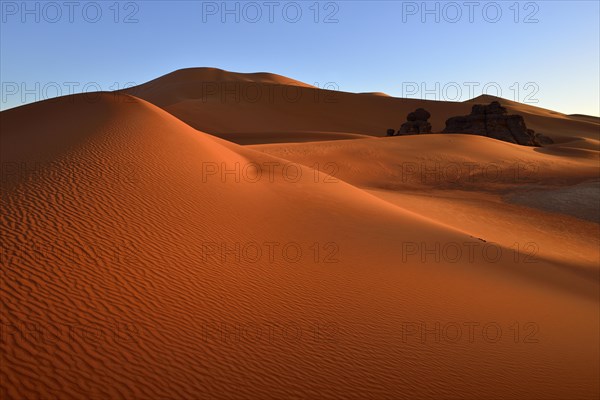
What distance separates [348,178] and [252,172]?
34.7 feet

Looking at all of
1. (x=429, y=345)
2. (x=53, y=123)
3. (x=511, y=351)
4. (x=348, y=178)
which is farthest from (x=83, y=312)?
(x=348, y=178)

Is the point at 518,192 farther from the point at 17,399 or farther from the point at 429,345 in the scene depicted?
the point at 17,399

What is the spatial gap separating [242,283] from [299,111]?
62476 mm

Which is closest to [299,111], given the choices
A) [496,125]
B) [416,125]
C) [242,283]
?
[416,125]

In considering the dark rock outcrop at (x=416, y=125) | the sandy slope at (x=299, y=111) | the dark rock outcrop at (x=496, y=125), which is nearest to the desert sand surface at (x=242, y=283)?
the dark rock outcrop at (x=496, y=125)

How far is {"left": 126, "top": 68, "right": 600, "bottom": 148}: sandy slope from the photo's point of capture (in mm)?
57125

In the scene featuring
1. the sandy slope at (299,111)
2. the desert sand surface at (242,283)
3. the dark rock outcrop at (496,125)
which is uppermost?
the sandy slope at (299,111)

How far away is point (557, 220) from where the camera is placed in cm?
1653

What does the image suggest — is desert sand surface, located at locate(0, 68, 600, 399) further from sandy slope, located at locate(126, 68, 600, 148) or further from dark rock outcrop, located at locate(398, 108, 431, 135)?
sandy slope, located at locate(126, 68, 600, 148)

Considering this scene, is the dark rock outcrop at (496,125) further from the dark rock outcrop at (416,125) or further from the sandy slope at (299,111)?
the sandy slope at (299,111)

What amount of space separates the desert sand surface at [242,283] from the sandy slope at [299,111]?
3891 centimetres

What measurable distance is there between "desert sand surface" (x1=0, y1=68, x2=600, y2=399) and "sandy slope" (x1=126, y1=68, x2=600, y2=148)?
38909 millimetres

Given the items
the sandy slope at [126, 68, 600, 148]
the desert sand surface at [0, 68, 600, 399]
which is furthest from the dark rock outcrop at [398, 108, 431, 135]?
the desert sand surface at [0, 68, 600, 399]

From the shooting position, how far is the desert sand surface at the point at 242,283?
4.26m
